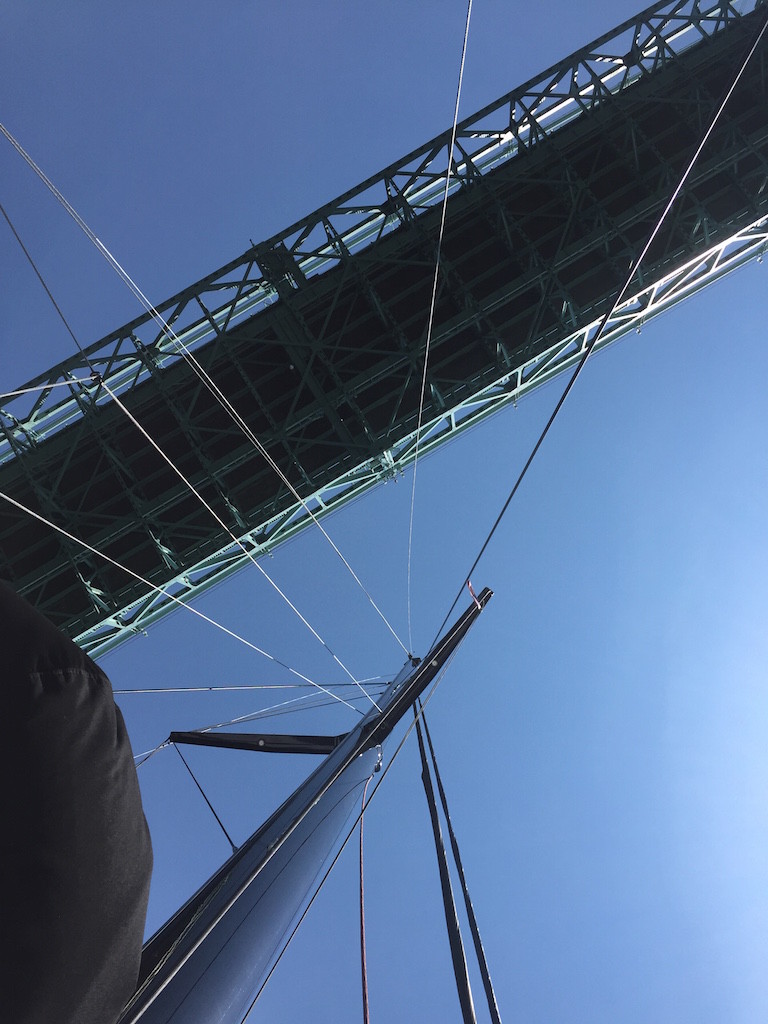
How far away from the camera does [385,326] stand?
14.8 metres

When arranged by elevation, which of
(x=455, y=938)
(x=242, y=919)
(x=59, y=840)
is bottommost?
(x=455, y=938)

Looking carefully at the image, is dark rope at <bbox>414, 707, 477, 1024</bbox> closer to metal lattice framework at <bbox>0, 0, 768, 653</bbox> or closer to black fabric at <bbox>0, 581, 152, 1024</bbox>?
black fabric at <bbox>0, 581, 152, 1024</bbox>

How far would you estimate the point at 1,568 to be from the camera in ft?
47.2

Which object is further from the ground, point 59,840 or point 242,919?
point 59,840

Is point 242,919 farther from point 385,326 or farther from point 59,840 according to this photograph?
point 385,326

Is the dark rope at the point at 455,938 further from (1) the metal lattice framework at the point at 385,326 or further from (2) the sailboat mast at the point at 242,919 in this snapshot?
(1) the metal lattice framework at the point at 385,326

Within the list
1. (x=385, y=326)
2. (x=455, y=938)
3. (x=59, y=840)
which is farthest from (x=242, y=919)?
(x=385, y=326)

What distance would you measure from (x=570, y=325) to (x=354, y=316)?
4.47m

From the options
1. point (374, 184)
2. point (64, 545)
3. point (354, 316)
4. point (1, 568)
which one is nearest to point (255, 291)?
point (354, 316)

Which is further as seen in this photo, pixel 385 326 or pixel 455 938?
pixel 385 326

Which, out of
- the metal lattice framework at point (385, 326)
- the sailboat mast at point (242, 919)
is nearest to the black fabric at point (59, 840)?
the sailboat mast at point (242, 919)

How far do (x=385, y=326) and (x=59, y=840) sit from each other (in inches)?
543

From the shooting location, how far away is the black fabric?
176 centimetres

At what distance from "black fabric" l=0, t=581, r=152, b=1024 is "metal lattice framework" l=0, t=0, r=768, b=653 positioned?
12311 mm
